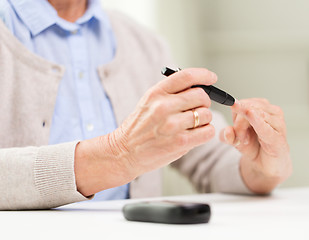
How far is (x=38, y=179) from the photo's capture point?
77cm

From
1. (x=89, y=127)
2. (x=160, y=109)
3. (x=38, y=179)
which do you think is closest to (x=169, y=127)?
(x=160, y=109)

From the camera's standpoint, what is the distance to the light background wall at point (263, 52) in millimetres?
2115

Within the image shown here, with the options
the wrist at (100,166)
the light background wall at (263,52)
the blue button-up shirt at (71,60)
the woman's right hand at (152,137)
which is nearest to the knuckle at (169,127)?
the woman's right hand at (152,137)

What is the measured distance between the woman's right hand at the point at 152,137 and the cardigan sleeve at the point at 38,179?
23 millimetres

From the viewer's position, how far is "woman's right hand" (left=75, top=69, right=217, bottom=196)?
0.72 meters

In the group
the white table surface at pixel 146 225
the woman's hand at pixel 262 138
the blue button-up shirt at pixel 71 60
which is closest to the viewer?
the white table surface at pixel 146 225

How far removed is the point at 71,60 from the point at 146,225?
63 cm

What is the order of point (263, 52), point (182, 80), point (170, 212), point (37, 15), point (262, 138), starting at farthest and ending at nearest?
1. point (263, 52)
2. point (37, 15)
3. point (262, 138)
4. point (182, 80)
5. point (170, 212)

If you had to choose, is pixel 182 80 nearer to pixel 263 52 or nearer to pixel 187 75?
pixel 187 75

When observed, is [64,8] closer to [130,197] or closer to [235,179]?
[130,197]

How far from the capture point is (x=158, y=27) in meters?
1.85

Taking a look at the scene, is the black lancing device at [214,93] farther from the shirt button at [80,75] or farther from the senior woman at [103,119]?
the shirt button at [80,75]

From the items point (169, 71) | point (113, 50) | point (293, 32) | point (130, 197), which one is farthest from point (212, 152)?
point (293, 32)

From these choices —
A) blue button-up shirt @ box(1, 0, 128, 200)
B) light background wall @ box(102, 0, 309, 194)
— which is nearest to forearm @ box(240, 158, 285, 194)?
blue button-up shirt @ box(1, 0, 128, 200)
